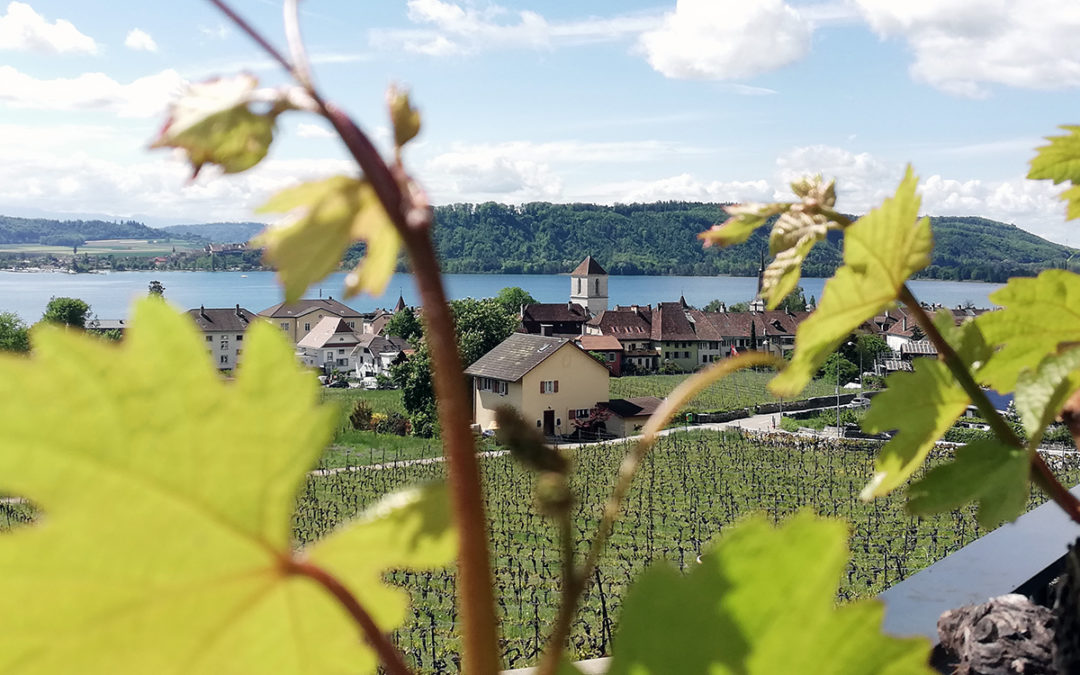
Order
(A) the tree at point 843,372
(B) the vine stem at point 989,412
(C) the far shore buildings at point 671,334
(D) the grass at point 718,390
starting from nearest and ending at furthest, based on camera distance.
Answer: (B) the vine stem at point 989,412
(D) the grass at point 718,390
(A) the tree at point 843,372
(C) the far shore buildings at point 671,334

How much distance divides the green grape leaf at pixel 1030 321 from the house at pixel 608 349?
2061 cm

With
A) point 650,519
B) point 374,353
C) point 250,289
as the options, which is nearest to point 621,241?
point 374,353

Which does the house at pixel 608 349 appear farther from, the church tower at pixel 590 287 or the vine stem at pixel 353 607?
the vine stem at pixel 353 607

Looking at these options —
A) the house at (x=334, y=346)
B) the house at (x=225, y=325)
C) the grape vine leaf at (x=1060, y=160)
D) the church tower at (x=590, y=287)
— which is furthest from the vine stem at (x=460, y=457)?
the church tower at (x=590, y=287)

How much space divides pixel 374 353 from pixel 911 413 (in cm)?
2201

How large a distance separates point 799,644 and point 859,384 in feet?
65.9

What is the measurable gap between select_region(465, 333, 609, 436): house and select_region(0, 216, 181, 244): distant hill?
83.9 ft

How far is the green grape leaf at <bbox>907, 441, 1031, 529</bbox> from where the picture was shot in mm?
265

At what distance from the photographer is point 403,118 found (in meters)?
0.15

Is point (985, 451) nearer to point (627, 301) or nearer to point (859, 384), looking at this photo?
point (859, 384)

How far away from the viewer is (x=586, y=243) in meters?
27.2

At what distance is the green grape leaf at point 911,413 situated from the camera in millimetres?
298

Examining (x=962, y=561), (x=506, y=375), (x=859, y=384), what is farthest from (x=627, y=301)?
(x=962, y=561)

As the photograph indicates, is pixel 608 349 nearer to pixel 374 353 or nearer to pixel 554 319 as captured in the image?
pixel 554 319
